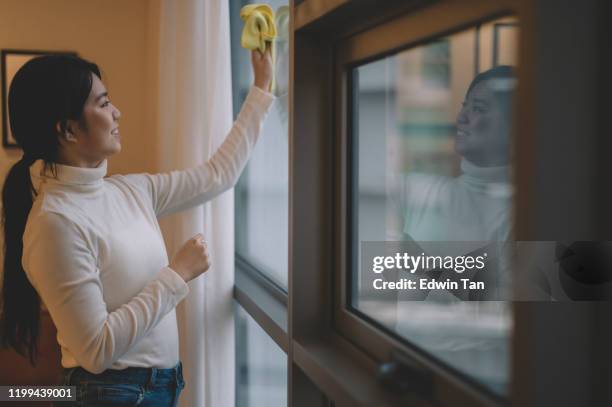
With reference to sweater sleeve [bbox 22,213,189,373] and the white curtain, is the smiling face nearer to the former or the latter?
sweater sleeve [bbox 22,213,189,373]

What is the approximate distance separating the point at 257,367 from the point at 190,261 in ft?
2.60

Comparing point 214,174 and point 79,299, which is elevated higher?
point 214,174

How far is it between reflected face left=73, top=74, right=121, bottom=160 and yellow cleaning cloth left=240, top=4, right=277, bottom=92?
39 cm

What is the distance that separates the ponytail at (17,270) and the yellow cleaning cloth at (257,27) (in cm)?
62

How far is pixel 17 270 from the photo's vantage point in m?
1.56

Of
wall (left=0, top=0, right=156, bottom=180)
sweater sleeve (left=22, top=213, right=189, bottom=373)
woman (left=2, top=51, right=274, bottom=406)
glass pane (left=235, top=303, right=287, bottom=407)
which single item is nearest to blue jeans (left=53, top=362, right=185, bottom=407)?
woman (left=2, top=51, right=274, bottom=406)

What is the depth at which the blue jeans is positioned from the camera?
1.49 metres

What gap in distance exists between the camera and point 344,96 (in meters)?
1.44

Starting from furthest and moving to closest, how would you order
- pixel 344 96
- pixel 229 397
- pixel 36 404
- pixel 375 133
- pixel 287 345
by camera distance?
pixel 36 404, pixel 229 397, pixel 287 345, pixel 344 96, pixel 375 133

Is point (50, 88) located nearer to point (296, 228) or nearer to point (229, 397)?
point (296, 228)

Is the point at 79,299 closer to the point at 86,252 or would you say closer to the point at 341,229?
the point at 86,252

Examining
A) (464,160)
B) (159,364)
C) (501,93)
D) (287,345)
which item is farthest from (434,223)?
(159,364)

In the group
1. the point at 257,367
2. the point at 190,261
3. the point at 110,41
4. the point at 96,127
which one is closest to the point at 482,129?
the point at 190,261

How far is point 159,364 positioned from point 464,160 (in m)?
0.96
